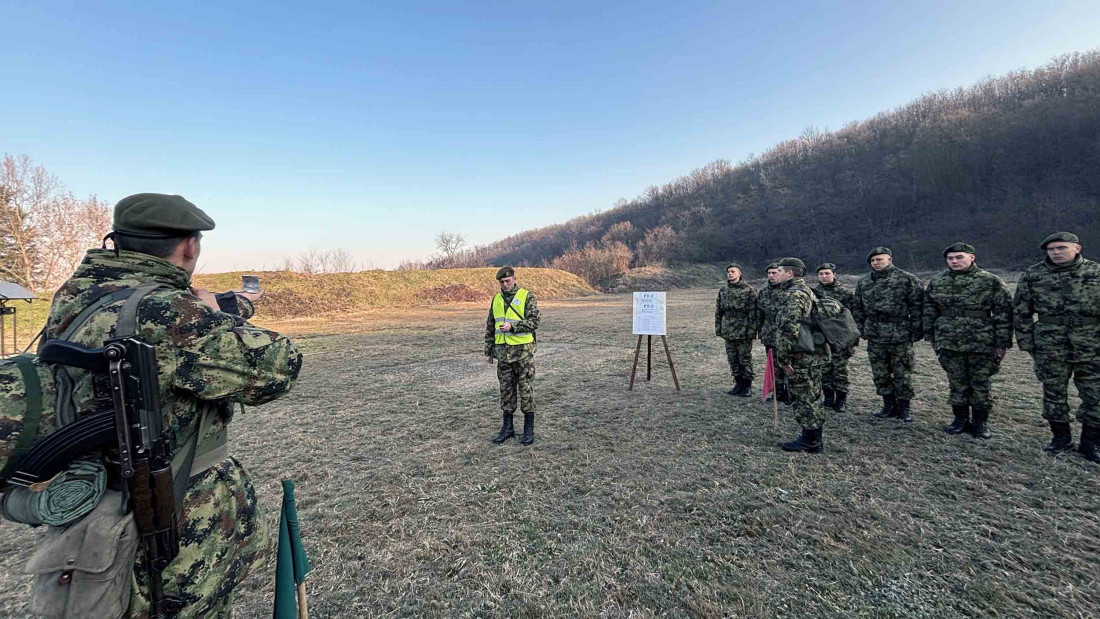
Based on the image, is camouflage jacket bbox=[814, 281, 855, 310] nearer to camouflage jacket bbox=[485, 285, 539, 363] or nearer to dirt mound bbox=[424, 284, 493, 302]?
camouflage jacket bbox=[485, 285, 539, 363]

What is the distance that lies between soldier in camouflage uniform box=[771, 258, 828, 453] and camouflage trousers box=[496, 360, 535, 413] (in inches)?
108

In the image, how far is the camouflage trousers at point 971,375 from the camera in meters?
4.51

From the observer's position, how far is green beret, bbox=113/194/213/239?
149cm

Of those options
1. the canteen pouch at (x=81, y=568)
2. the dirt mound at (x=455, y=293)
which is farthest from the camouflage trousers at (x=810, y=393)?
the dirt mound at (x=455, y=293)

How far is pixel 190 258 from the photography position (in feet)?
5.70

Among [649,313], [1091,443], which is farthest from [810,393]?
[649,313]

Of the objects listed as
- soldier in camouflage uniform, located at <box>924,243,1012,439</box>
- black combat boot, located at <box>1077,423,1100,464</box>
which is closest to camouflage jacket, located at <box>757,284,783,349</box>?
soldier in camouflage uniform, located at <box>924,243,1012,439</box>

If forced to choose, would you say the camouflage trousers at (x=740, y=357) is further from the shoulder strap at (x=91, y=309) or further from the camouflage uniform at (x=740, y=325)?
the shoulder strap at (x=91, y=309)

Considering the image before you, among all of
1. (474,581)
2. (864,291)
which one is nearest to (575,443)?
(474,581)

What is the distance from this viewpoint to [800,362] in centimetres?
434

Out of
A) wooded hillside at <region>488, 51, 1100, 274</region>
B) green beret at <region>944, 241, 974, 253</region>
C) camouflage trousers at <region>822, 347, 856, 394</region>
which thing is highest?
wooded hillside at <region>488, 51, 1100, 274</region>

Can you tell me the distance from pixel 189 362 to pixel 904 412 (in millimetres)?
6822

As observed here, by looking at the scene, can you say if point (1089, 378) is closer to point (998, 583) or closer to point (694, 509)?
point (998, 583)

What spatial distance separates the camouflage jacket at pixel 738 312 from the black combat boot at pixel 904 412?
1.94 m
